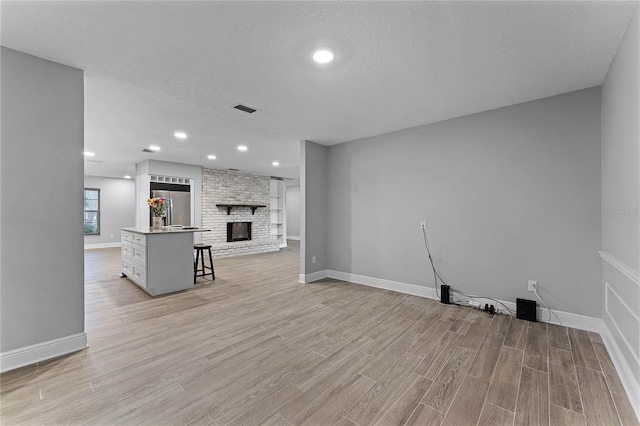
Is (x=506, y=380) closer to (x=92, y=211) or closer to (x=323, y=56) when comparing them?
(x=323, y=56)

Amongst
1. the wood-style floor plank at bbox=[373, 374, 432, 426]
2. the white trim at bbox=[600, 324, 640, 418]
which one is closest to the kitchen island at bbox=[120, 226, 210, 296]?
the wood-style floor plank at bbox=[373, 374, 432, 426]

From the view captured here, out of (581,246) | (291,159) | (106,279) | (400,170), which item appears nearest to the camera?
(581,246)

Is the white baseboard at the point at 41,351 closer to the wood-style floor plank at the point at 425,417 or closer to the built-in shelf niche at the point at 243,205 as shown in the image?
the wood-style floor plank at the point at 425,417

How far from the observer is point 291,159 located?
6.71 metres

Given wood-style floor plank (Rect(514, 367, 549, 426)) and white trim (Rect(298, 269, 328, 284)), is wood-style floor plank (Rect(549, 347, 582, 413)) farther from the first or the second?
white trim (Rect(298, 269, 328, 284))

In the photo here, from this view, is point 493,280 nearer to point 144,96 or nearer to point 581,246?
point 581,246

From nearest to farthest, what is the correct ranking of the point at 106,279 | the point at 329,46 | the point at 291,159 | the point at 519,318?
1. the point at 329,46
2. the point at 519,318
3. the point at 106,279
4. the point at 291,159

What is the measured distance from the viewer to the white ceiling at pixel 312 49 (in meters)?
1.76

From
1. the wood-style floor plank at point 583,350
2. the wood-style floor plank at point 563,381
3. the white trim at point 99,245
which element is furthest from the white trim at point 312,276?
the white trim at point 99,245

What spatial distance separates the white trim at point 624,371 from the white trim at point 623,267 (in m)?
0.63

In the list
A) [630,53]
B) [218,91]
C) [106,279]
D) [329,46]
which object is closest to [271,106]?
[218,91]

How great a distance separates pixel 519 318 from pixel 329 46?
3.55m

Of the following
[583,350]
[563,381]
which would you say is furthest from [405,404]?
[583,350]

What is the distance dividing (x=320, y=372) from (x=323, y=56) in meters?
2.58
